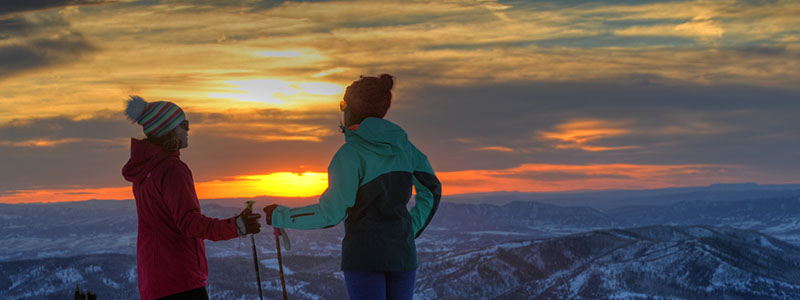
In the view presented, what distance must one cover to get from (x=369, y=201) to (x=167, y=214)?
3.26 m

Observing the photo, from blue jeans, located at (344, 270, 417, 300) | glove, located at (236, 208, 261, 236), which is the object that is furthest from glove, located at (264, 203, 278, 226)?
blue jeans, located at (344, 270, 417, 300)

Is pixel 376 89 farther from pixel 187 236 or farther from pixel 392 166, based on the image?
pixel 187 236

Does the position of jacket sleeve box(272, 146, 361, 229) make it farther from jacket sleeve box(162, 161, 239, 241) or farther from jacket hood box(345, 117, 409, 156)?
jacket sleeve box(162, 161, 239, 241)

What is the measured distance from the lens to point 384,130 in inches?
414

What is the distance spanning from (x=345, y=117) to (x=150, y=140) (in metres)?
3.20

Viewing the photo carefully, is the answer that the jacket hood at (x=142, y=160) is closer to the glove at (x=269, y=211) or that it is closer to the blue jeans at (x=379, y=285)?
the glove at (x=269, y=211)

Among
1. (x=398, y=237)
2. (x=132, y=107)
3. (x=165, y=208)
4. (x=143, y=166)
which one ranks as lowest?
(x=398, y=237)

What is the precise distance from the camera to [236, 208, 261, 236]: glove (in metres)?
10.6

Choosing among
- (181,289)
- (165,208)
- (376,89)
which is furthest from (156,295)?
(376,89)

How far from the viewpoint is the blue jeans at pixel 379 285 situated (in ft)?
34.6

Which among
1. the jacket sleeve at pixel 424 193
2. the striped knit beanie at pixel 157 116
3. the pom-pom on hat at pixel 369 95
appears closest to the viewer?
the pom-pom on hat at pixel 369 95

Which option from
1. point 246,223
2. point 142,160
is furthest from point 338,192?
point 142,160

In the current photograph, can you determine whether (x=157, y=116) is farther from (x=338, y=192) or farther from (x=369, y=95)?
(x=369, y=95)

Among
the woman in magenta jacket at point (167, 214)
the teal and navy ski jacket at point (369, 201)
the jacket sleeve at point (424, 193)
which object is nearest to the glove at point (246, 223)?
the woman in magenta jacket at point (167, 214)
